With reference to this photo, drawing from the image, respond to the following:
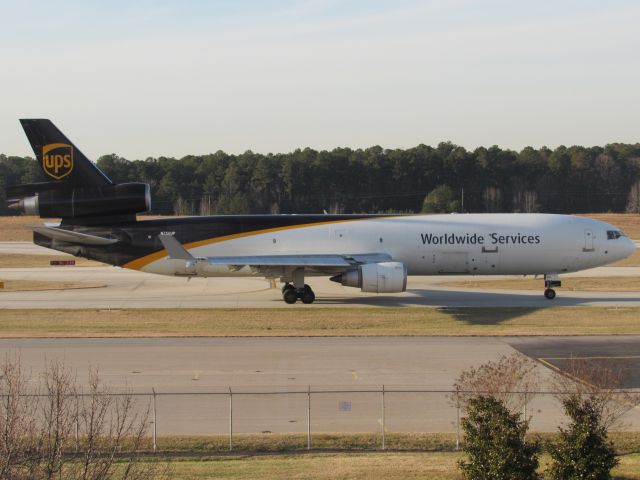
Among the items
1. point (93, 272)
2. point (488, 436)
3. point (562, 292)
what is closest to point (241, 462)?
point (488, 436)

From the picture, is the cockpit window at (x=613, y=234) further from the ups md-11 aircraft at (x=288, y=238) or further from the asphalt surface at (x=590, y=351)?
the asphalt surface at (x=590, y=351)

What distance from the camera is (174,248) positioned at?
132 feet

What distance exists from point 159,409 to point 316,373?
20.2 ft

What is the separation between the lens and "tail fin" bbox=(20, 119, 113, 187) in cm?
4165

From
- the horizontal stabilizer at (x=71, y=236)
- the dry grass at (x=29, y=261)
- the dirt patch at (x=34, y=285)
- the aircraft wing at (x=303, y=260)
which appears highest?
the horizontal stabilizer at (x=71, y=236)

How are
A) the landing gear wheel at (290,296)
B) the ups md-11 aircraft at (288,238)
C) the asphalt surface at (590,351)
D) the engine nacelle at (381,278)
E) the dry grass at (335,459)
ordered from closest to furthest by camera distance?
the dry grass at (335,459), the asphalt surface at (590,351), the engine nacelle at (381,278), the ups md-11 aircraft at (288,238), the landing gear wheel at (290,296)

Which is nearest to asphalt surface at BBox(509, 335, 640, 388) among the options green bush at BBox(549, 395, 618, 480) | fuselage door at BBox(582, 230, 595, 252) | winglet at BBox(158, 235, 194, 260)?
green bush at BBox(549, 395, 618, 480)

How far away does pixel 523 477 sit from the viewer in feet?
47.9

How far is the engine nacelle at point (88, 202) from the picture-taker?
4197cm

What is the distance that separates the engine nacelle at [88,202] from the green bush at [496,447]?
30752 mm

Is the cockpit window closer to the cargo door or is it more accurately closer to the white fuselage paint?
the white fuselage paint

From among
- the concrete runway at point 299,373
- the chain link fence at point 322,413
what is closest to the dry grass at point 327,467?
the chain link fence at point 322,413

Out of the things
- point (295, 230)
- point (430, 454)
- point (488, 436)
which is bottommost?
point (430, 454)

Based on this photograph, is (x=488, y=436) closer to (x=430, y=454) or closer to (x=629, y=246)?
(x=430, y=454)
